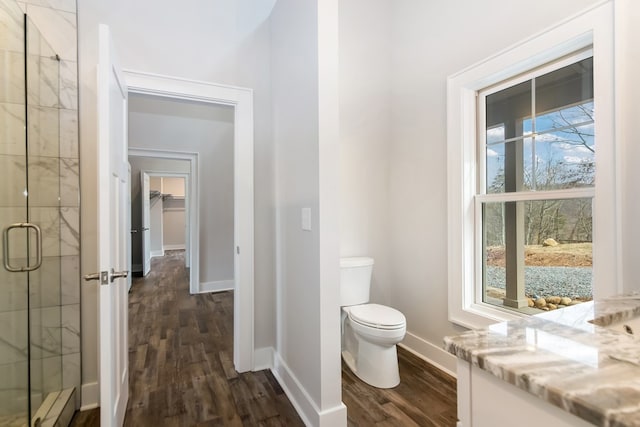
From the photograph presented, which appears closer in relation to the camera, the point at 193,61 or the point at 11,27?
the point at 11,27

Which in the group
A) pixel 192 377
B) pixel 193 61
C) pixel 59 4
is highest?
pixel 59 4

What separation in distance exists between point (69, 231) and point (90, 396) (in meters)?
1.02

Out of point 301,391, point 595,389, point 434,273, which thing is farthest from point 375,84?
point 595,389

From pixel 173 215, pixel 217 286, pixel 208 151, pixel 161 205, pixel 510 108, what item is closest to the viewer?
pixel 510 108

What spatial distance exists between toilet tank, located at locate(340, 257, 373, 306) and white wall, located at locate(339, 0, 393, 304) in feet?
0.67

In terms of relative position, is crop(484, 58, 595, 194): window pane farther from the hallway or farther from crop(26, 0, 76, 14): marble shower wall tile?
crop(26, 0, 76, 14): marble shower wall tile

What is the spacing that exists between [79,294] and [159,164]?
186 inches

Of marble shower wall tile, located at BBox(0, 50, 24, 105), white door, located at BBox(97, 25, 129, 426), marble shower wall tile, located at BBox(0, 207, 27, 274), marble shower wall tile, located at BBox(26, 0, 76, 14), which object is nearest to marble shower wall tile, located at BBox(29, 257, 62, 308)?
marble shower wall tile, located at BBox(0, 207, 27, 274)

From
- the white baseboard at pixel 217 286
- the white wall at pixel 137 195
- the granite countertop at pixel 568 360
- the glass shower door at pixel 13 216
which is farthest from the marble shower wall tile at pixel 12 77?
the white wall at pixel 137 195

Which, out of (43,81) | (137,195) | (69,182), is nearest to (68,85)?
(43,81)

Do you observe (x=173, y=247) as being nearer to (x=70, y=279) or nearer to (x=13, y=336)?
(x=70, y=279)

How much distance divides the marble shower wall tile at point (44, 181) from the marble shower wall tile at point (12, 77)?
0.31 metres

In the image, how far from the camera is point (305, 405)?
1.74 meters

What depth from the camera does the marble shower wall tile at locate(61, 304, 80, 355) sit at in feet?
6.03
